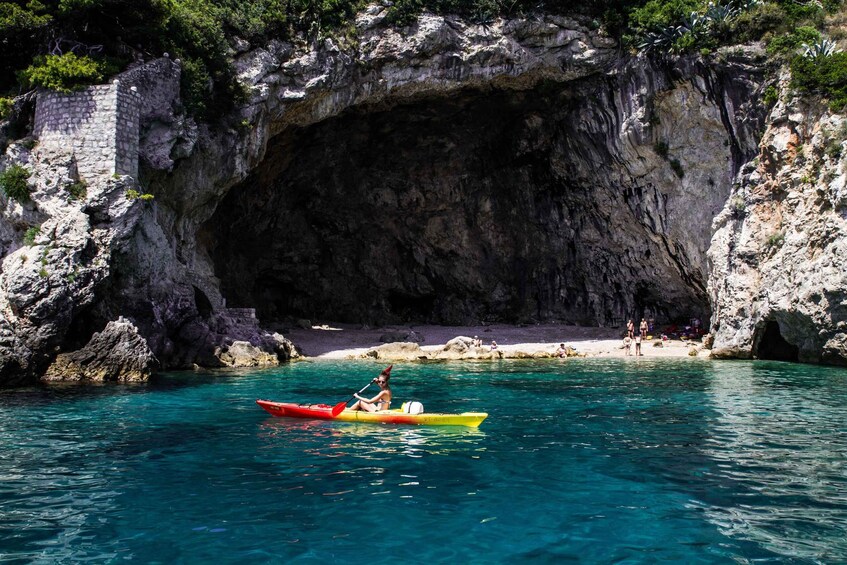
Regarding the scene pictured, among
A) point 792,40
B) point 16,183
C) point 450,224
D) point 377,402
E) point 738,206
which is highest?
point 792,40

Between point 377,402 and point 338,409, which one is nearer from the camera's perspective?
point 338,409

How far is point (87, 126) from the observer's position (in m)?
20.8

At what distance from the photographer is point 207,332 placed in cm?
2431

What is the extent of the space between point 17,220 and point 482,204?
25.8m

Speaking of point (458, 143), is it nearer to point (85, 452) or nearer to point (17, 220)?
point (17, 220)

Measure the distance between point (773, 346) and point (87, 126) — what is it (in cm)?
2429

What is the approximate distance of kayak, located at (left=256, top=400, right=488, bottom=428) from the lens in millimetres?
12109

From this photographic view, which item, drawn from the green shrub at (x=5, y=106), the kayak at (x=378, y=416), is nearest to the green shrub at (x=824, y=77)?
the kayak at (x=378, y=416)

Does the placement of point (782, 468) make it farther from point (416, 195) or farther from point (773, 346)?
point (416, 195)

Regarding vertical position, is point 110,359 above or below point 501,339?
below

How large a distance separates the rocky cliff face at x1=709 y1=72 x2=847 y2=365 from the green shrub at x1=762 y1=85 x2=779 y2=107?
1.57 feet

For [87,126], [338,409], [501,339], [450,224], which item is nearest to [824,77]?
[501,339]

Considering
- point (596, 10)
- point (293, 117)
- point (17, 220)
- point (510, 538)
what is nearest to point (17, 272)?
point (17, 220)

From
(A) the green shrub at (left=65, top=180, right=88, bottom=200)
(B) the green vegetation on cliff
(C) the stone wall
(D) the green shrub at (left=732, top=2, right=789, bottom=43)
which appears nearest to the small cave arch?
(B) the green vegetation on cliff
